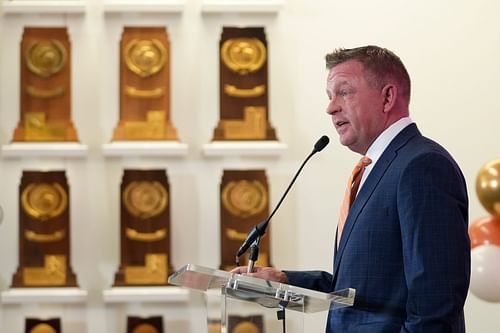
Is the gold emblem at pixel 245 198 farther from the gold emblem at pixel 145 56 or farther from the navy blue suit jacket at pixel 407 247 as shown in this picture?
the navy blue suit jacket at pixel 407 247

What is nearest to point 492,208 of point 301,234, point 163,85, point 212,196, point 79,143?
point 301,234

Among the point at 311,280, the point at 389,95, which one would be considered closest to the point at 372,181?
the point at 389,95

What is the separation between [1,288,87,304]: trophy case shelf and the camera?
147 inches

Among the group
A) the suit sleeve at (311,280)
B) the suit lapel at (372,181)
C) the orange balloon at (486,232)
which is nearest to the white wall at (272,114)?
the orange balloon at (486,232)

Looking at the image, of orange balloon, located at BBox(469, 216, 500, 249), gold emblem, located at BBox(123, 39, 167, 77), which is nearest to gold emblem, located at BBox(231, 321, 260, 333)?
orange balloon, located at BBox(469, 216, 500, 249)

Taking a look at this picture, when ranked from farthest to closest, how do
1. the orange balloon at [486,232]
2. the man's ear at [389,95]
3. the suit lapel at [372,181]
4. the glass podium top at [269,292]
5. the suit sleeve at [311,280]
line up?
the orange balloon at [486,232] → the suit sleeve at [311,280] → the man's ear at [389,95] → the suit lapel at [372,181] → the glass podium top at [269,292]

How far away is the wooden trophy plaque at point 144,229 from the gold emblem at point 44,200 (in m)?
0.25

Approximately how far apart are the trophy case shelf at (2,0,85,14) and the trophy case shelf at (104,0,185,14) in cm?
12

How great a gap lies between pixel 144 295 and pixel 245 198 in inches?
22.3

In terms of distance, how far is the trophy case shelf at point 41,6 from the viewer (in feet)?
12.4

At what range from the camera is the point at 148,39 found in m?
3.80

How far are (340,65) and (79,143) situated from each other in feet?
5.93

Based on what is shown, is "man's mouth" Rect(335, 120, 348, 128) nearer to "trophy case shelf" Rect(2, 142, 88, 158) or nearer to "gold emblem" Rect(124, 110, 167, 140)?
"gold emblem" Rect(124, 110, 167, 140)

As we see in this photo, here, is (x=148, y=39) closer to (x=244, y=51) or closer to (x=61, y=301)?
(x=244, y=51)
